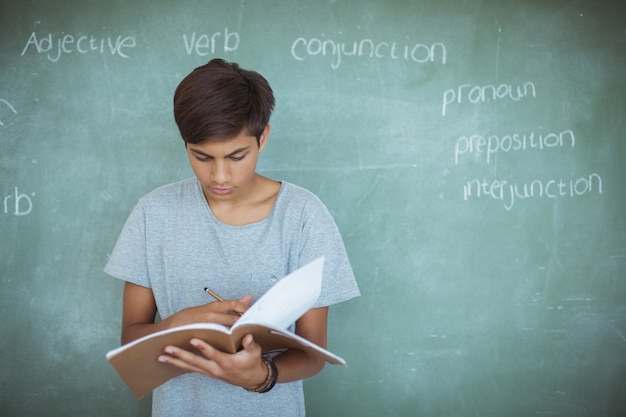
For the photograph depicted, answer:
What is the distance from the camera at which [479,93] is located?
82.7 inches

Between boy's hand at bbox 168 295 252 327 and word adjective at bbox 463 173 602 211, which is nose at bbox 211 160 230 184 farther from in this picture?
word adjective at bbox 463 173 602 211

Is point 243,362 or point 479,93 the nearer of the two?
point 243,362

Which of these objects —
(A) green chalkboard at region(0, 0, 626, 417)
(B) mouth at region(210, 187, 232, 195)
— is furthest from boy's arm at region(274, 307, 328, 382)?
(A) green chalkboard at region(0, 0, 626, 417)

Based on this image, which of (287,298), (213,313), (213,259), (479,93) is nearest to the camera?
(287,298)

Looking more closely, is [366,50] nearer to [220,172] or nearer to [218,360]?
[220,172]

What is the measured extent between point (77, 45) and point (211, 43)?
448 millimetres

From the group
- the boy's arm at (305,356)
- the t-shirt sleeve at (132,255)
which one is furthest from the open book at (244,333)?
the t-shirt sleeve at (132,255)

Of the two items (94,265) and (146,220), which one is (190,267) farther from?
(94,265)

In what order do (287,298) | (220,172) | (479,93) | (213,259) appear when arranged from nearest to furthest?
(287,298) → (220,172) → (213,259) → (479,93)

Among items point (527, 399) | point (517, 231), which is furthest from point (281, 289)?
point (527, 399)

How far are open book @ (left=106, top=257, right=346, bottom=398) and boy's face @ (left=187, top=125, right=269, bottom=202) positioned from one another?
330 millimetres

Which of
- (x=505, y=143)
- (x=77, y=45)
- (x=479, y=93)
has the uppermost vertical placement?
(x=77, y=45)

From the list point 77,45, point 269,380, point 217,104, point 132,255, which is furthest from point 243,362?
point 77,45

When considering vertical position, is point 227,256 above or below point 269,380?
above
